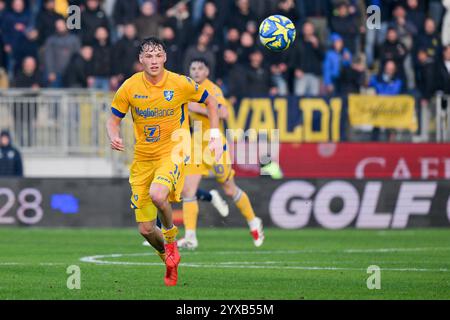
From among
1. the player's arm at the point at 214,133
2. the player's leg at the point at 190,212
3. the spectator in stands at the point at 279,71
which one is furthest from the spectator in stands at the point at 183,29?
the player's arm at the point at 214,133

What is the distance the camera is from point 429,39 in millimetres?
25469

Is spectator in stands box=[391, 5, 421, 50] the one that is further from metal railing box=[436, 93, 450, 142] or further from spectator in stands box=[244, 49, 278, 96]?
spectator in stands box=[244, 49, 278, 96]

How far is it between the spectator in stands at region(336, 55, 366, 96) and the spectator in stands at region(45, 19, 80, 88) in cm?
538

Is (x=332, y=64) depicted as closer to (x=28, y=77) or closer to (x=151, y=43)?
(x=28, y=77)

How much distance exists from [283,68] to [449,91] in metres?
3.36

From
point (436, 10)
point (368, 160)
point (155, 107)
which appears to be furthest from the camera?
point (436, 10)

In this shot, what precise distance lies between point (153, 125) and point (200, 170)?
476 centimetres

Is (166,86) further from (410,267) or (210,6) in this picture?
(210,6)

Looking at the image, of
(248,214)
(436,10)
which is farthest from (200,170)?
(436,10)

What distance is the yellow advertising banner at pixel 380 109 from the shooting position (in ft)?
78.1

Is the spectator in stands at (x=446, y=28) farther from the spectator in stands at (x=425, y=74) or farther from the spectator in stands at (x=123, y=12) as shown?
the spectator in stands at (x=123, y=12)

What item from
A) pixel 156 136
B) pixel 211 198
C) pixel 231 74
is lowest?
pixel 211 198

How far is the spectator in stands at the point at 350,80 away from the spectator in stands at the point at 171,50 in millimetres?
3305
